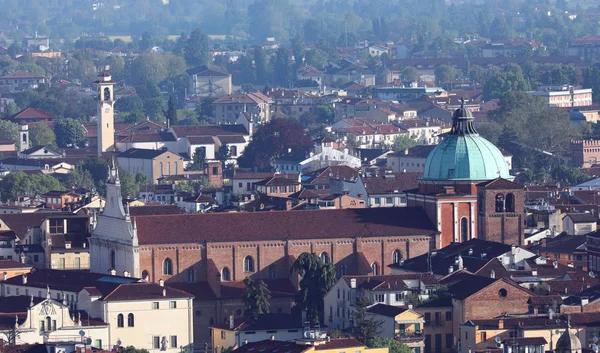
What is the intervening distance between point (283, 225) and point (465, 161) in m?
4.73

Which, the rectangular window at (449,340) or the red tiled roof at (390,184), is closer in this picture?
the rectangular window at (449,340)

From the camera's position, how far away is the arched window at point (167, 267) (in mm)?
55188

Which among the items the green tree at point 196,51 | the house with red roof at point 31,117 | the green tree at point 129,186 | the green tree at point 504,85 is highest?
the green tree at point 196,51

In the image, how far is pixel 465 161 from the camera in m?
58.5

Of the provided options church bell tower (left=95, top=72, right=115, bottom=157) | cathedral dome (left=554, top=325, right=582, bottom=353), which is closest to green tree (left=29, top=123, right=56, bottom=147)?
church bell tower (left=95, top=72, right=115, bottom=157)

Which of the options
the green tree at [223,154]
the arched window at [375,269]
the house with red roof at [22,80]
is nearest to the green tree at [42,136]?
the green tree at [223,154]

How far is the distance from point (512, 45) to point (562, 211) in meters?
112

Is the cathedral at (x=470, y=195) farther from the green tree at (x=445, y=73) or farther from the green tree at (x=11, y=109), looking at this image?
the green tree at (x=445, y=73)

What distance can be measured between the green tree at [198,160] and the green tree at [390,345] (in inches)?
1949

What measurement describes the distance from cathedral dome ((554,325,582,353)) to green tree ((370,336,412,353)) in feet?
13.5

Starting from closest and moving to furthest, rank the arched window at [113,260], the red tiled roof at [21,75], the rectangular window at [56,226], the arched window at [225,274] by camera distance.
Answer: the arched window at [225,274]
the arched window at [113,260]
the rectangular window at [56,226]
the red tiled roof at [21,75]

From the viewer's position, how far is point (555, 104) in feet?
414

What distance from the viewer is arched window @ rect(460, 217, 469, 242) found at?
191ft

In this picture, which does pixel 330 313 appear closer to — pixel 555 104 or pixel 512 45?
pixel 555 104
